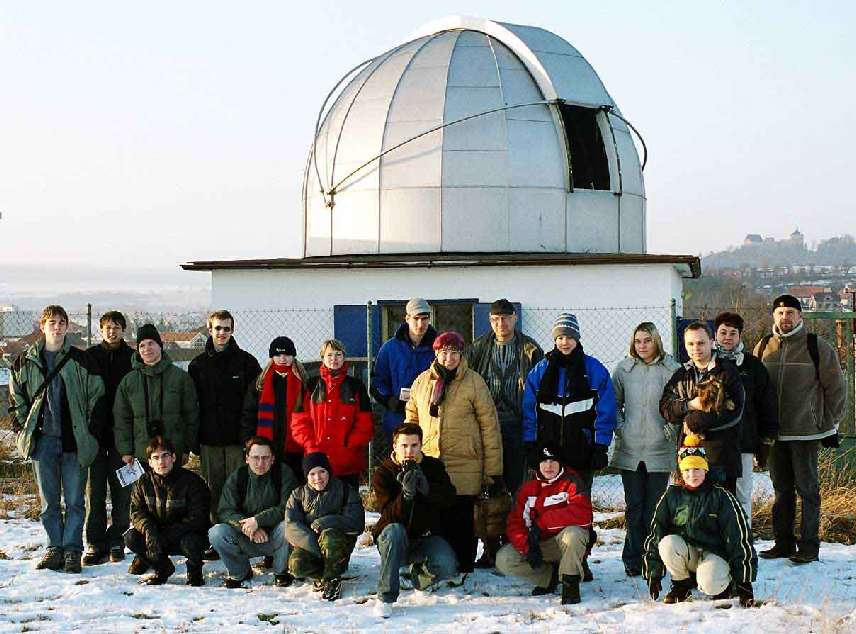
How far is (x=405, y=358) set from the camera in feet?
22.9

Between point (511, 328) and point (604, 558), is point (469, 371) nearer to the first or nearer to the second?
point (511, 328)

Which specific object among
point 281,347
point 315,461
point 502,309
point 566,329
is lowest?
point 315,461

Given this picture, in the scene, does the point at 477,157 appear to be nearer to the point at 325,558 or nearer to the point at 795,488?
the point at 795,488

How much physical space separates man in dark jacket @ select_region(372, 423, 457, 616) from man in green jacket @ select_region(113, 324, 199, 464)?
161 centimetres

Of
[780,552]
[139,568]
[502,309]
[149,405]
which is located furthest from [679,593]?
[149,405]

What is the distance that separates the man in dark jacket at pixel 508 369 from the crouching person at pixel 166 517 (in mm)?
1959

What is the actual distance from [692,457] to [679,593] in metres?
0.74

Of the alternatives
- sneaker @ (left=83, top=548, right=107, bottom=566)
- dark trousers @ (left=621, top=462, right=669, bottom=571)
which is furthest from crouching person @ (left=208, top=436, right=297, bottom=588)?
dark trousers @ (left=621, top=462, right=669, bottom=571)

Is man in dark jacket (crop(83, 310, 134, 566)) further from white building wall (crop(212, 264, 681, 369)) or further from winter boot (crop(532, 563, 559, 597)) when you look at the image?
white building wall (crop(212, 264, 681, 369))

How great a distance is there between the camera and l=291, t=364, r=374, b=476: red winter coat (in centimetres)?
655

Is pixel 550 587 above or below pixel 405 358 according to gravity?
below

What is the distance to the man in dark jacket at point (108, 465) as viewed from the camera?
6.82 metres

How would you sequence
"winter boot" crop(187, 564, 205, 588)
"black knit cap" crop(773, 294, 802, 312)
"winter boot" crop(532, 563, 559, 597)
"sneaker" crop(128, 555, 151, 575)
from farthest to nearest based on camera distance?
"black knit cap" crop(773, 294, 802, 312)
"sneaker" crop(128, 555, 151, 575)
"winter boot" crop(187, 564, 205, 588)
"winter boot" crop(532, 563, 559, 597)

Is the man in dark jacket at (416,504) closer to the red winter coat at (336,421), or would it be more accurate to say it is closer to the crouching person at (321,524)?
the crouching person at (321,524)
